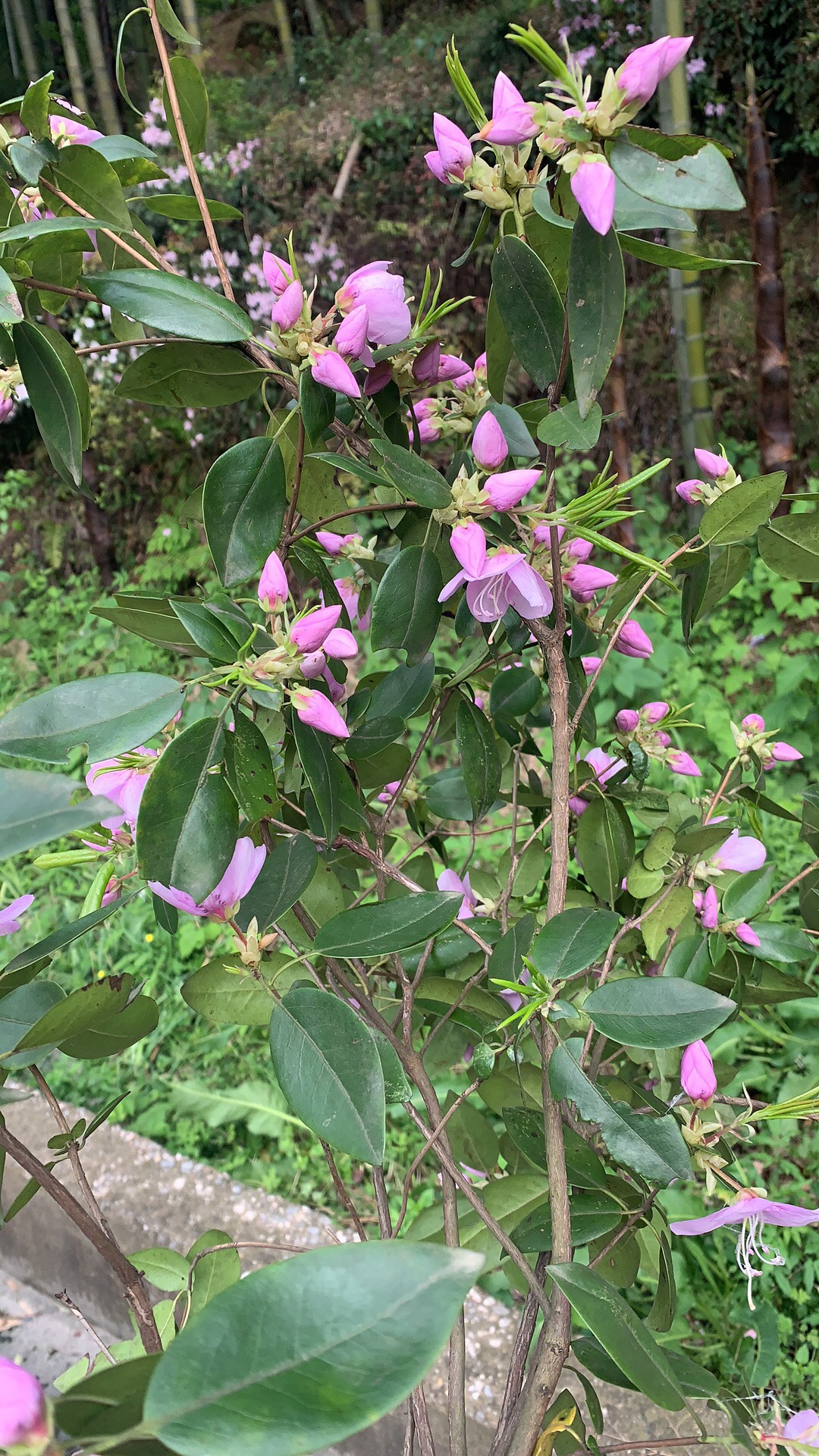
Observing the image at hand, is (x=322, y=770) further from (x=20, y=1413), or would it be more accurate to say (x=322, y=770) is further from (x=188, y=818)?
(x=20, y=1413)

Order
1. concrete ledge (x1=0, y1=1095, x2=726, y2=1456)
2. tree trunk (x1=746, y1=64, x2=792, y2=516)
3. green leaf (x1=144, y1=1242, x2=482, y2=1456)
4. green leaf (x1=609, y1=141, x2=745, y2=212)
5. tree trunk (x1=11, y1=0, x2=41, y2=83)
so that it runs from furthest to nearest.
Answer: tree trunk (x1=11, y1=0, x2=41, y2=83) < tree trunk (x1=746, y1=64, x2=792, y2=516) < concrete ledge (x1=0, y1=1095, x2=726, y2=1456) < green leaf (x1=609, y1=141, x2=745, y2=212) < green leaf (x1=144, y1=1242, x2=482, y2=1456)

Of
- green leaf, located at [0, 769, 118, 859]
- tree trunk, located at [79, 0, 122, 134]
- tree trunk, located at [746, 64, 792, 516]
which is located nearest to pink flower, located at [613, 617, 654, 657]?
green leaf, located at [0, 769, 118, 859]

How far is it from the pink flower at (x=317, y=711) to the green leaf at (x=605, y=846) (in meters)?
0.19

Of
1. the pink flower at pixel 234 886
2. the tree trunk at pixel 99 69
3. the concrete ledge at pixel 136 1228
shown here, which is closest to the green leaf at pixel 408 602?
the pink flower at pixel 234 886

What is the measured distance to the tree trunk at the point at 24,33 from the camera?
13.3ft

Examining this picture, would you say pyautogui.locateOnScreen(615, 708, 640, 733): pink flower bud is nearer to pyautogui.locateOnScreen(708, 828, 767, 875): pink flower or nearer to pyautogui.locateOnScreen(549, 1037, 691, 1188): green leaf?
pyautogui.locateOnScreen(708, 828, 767, 875): pink flower

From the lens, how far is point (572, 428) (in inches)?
12.6

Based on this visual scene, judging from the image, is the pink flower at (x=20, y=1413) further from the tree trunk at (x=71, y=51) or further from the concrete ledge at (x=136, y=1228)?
the tree trunk at (x=71, y=51)

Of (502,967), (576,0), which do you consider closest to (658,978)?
(502,967)

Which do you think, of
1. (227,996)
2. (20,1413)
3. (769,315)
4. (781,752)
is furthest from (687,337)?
(20,1413)

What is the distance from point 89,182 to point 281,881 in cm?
30

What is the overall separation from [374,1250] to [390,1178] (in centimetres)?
122

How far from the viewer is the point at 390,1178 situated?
127 cm

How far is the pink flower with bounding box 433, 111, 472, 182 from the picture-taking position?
1.20 feet
